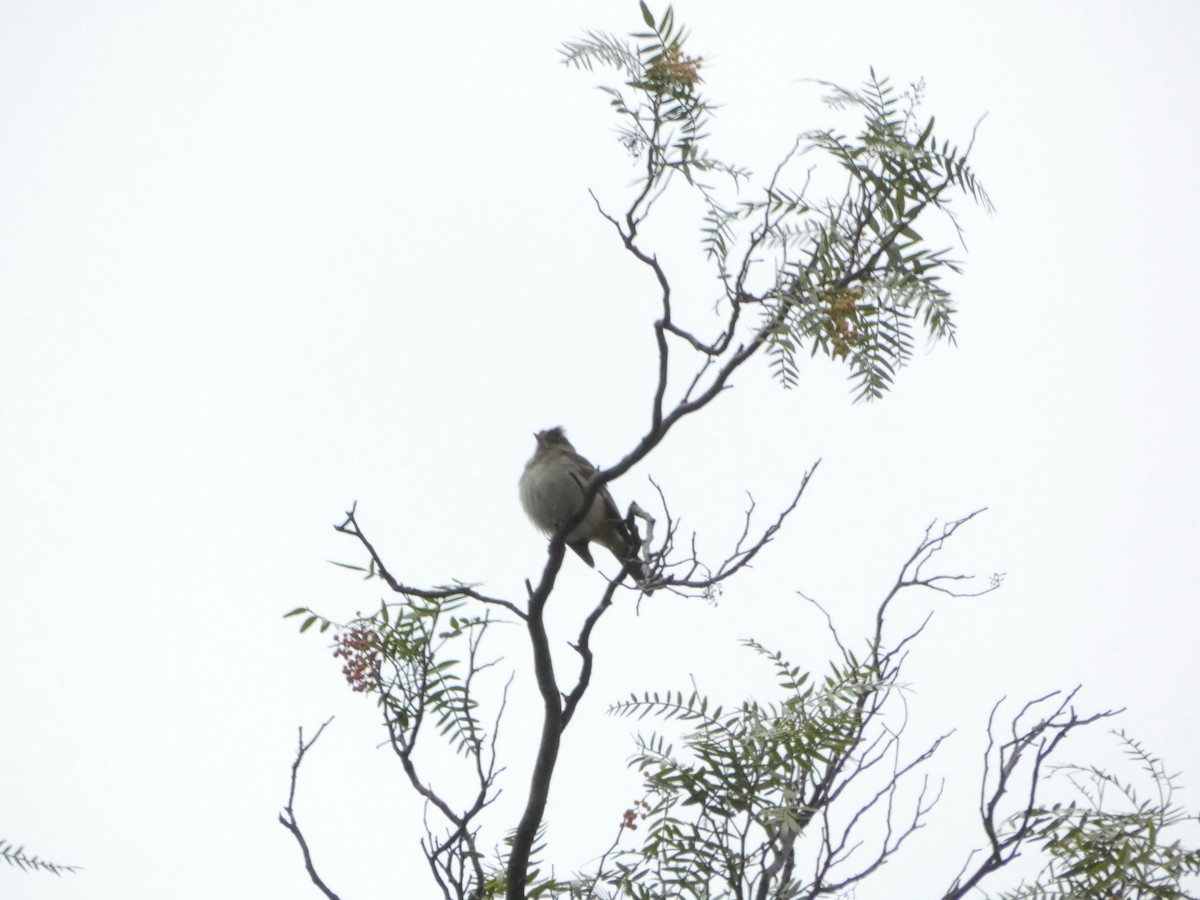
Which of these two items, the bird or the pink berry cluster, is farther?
the bird

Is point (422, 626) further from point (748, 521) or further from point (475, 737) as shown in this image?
point (748, 521)

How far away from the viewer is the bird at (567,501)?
23.1 feet

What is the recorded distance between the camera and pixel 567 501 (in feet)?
23.8

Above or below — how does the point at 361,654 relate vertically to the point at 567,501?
below

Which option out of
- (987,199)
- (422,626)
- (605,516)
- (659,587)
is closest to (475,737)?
(422,626)

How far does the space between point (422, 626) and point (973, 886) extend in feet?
5.16

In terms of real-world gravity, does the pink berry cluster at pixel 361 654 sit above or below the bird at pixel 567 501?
below

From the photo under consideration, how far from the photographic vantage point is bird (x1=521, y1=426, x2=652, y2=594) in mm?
7047

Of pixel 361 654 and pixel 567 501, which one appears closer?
pixel 361 654

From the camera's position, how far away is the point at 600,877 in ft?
10.6

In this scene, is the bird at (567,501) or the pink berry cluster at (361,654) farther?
the bird at (567,501)

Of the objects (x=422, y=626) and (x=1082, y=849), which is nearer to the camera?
(x=1082, y=849)

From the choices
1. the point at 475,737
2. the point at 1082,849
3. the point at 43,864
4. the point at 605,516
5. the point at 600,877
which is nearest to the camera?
the point at 43,864

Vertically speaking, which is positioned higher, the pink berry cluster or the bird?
the bird
